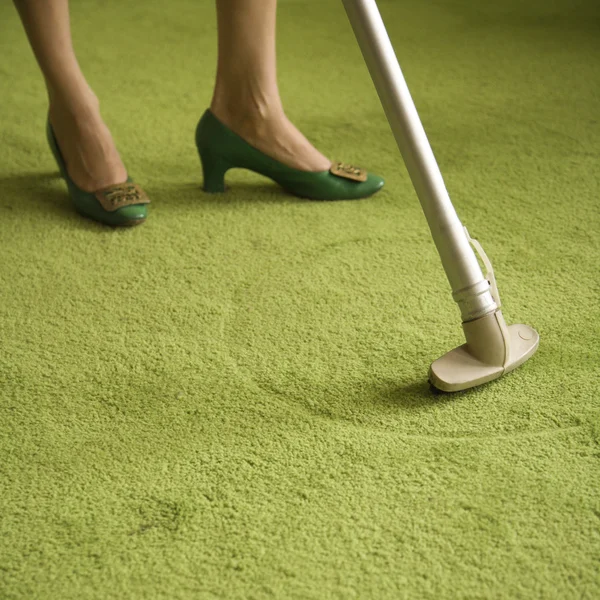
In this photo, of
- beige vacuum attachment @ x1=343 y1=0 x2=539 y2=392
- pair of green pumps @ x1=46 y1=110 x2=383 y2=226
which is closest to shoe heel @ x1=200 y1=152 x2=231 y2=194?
pair of green pumps @ x1=46 y1=110 x2=383 y2=226

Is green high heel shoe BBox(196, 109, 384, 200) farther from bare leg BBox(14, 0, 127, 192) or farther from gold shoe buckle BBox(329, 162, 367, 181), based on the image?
bare leg BBox(14, 0, 127, 192)

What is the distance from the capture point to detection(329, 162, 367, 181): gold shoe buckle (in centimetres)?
122

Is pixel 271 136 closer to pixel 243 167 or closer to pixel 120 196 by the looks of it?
pixel 243 167

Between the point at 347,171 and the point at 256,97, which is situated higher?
the point at 256,97

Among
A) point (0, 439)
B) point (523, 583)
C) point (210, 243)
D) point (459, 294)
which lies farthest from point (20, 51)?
point (523, 583)

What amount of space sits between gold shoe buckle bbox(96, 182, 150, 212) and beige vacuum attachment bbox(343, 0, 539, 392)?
522mm

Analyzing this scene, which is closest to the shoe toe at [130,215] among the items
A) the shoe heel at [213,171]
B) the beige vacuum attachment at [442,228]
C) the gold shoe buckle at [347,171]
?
the shoe heel at [213,171]

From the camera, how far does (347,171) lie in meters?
1.23

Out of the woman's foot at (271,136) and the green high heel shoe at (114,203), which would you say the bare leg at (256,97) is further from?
the green high heel shoe at (114,203)

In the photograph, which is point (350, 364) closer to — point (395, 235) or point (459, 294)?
point (459, 294)

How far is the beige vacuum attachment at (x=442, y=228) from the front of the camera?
0.77m

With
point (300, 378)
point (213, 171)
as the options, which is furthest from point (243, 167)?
point (300, 378)

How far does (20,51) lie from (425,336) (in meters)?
1.53

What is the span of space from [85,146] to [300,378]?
0.61 m
